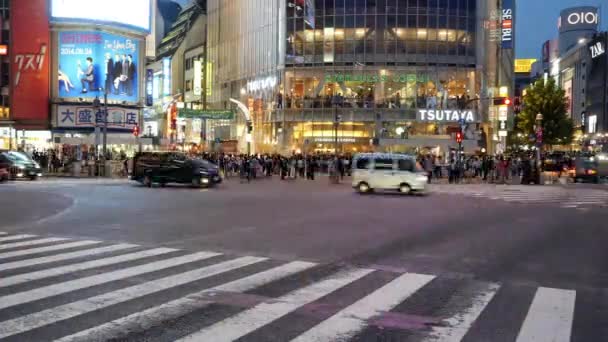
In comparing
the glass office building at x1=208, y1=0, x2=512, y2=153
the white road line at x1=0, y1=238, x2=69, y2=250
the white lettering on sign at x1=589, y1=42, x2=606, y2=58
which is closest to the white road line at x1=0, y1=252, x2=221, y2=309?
the white road line at x1=0, y1=238, x2=69, y2=250

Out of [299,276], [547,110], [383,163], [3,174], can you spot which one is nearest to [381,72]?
[547,110]

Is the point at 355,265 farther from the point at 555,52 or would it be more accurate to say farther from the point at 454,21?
the point at 555,52

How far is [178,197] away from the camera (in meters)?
24.5

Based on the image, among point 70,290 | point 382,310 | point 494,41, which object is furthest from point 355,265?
point 494,41

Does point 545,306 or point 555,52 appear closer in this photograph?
point 545,306

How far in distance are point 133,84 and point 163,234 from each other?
5399 cm

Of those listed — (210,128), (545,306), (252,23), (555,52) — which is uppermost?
(555,52)

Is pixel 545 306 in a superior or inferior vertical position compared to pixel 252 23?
inferior

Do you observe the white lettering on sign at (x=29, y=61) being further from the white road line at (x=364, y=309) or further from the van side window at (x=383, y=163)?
the white road line at (x=364, y=309)

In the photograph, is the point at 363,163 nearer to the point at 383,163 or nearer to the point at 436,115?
the point at 383,163

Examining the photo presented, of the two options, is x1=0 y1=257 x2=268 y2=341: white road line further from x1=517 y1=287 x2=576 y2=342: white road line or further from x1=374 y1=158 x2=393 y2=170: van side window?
x1=374 y1=158 x2=393 y2=170: van side window

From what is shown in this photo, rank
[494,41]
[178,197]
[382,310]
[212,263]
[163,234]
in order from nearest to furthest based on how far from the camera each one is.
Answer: [382,310]
[212,263]
[163,234]
[178,197]
[494,41]

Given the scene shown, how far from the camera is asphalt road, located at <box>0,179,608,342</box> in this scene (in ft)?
21.3

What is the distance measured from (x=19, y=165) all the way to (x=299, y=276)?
31845 millimetres
